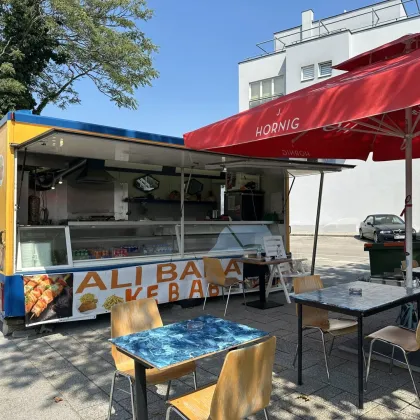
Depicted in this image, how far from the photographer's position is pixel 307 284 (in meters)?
3.99

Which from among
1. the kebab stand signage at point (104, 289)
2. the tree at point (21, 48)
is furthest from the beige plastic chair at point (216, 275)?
the tree at point (21, 48)

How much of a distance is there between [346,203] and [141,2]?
44.1ft

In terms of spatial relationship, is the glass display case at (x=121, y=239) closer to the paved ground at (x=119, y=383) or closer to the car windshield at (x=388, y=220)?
the paved ground at (x=119, y=383)

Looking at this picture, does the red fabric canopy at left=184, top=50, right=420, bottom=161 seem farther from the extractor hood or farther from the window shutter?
the window shutter

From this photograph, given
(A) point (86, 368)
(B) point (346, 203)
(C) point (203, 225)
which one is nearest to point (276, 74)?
(B) point (346, 203)

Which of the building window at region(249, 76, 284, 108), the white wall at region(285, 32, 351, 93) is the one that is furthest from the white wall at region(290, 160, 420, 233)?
the white wall at region(285, 32, 351, 93)

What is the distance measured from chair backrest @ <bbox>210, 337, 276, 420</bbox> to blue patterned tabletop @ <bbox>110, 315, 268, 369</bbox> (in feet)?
1.02

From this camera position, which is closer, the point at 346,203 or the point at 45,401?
the point at 45,401

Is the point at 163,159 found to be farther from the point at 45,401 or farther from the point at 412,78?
the point at 412,78

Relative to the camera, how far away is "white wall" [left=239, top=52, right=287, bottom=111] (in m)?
22.0

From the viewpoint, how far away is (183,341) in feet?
8.18

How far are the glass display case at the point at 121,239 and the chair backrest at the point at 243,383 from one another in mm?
3778

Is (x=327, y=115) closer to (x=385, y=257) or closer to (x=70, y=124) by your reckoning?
(x=70, y=124)

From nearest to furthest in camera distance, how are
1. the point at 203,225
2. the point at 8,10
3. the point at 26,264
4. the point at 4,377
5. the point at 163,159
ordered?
the point at 4,377, the point at 26,264, the point at 163,159, the point at 203,225, the point at 8,10
